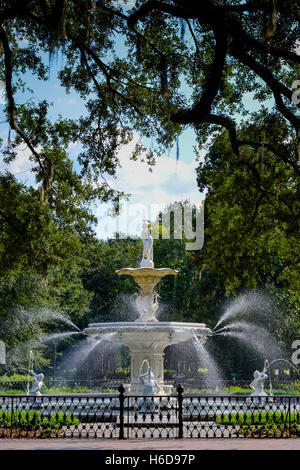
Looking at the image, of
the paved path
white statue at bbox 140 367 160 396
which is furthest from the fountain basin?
the paved path

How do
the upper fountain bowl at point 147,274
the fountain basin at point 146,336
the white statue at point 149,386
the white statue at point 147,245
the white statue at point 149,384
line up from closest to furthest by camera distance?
the white statue at point 149,386 → the white statue at point 149,384 → the fountain basin at point 146,336 → the upper fountain bowl at point 147,274 → the white statue at point 147,245

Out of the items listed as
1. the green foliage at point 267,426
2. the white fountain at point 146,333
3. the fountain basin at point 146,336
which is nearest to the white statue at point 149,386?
the white fountain at point 146,333

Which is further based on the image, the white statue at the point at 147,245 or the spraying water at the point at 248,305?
the spraying water at the point at 248,305

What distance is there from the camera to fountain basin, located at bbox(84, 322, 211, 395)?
56.1ft

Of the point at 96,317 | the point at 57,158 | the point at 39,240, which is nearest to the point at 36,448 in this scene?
the point at 39,240

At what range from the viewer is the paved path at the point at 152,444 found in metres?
10.5

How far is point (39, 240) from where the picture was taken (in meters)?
14.2

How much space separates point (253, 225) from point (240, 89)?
10.4 feet

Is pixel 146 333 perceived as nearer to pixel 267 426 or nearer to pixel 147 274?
pixel 147 274

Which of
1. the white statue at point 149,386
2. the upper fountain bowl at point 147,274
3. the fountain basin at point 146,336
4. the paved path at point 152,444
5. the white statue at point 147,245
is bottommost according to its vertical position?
the paved path at point 152,444

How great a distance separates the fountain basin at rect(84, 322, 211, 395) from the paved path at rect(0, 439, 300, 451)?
18.0 feet

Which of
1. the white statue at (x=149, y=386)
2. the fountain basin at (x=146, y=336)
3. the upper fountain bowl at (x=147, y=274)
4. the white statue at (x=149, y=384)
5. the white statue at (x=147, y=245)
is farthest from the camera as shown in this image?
the white statue at (x=147, y=245)

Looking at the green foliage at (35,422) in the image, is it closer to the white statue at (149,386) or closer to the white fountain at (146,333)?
the white statue at (149,386)

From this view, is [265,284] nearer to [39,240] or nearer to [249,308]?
[249,308]
